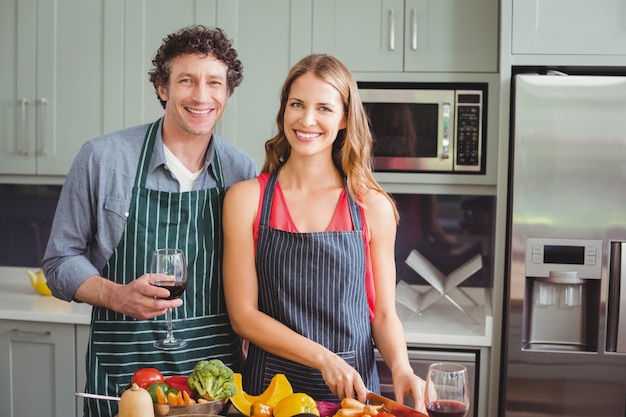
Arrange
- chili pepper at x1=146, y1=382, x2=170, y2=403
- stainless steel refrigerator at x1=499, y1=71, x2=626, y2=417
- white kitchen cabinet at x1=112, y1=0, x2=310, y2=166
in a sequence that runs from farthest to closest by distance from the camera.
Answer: white kitchen cabinet at x1=112, y1=0, x2=310, y2=166
stainless steel refrigerator at x1=499, y1=71, x2=626, y2=417
chili pepper at x1=146, y1=382, x2=170, y2=403

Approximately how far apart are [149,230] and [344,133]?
549 mm

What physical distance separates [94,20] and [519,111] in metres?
1.69

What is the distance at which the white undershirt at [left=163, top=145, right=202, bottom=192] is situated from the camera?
6.76 ft

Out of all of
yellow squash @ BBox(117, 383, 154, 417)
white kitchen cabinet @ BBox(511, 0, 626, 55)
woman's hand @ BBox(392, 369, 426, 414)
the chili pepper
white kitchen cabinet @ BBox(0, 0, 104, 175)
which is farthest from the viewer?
white kitchen cabinet @ BBox(0, 0, 104, 175)

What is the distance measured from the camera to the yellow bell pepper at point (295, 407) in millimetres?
1415

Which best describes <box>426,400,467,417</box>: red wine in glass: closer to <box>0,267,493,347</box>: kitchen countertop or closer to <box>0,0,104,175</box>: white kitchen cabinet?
<box>0,267,493,347</box>: kitchen countertop

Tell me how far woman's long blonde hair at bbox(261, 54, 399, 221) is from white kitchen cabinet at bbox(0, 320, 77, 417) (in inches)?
52.8

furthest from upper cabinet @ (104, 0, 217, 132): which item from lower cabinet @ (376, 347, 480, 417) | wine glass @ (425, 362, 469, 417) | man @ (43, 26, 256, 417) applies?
wine glass @ (425, 362, 469, 417)

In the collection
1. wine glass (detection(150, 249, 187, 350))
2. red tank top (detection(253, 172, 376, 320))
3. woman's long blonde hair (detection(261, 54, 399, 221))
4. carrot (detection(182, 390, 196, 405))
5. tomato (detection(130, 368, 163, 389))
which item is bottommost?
carrot (detection(182, 390, 196, 405))

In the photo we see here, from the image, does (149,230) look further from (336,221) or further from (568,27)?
(568,27)

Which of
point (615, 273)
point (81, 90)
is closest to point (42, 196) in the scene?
point (81, 90)

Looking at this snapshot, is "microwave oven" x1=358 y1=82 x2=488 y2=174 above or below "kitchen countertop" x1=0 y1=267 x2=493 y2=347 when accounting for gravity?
above

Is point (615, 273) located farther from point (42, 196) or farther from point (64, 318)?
point (42, 196)

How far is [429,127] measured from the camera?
9.88ft
